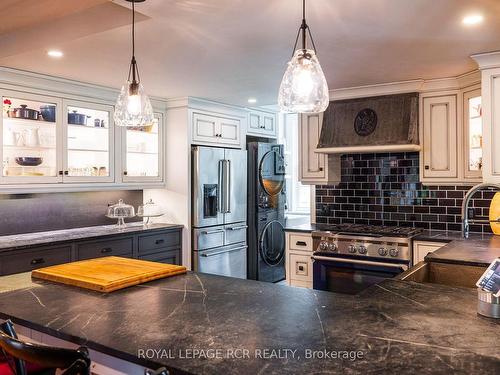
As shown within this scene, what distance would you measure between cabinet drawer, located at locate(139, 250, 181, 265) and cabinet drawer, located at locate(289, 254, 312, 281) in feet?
3.89

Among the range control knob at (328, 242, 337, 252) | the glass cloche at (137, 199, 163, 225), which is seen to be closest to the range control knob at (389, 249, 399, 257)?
the range control knob at (328, 242, 337, 252)

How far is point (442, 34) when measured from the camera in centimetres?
267

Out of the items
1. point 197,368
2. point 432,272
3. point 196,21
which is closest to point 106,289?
point 197,368

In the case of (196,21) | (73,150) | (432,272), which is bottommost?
(432,272)

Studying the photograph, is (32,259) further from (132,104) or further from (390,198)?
(390,198)

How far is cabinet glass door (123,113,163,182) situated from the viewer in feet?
14.7

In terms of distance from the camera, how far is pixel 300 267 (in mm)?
4324

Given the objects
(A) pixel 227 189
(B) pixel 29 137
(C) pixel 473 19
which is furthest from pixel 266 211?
(C) pixel 473 19

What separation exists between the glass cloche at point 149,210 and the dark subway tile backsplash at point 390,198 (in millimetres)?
1711

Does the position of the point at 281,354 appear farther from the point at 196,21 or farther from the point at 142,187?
the point at 142,187

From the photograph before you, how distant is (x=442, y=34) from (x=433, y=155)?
1.50 m

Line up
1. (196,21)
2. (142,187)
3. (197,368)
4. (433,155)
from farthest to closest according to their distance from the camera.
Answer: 1. (142,187)
2. (433,155)
3. (196,21)
4. (197,368)

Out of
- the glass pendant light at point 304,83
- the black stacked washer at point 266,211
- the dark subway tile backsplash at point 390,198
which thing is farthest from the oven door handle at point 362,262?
the glass pendant light at point 304,83

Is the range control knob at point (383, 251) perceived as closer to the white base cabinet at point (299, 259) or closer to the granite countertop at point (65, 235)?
the white base cabinet at point (299, 259)
